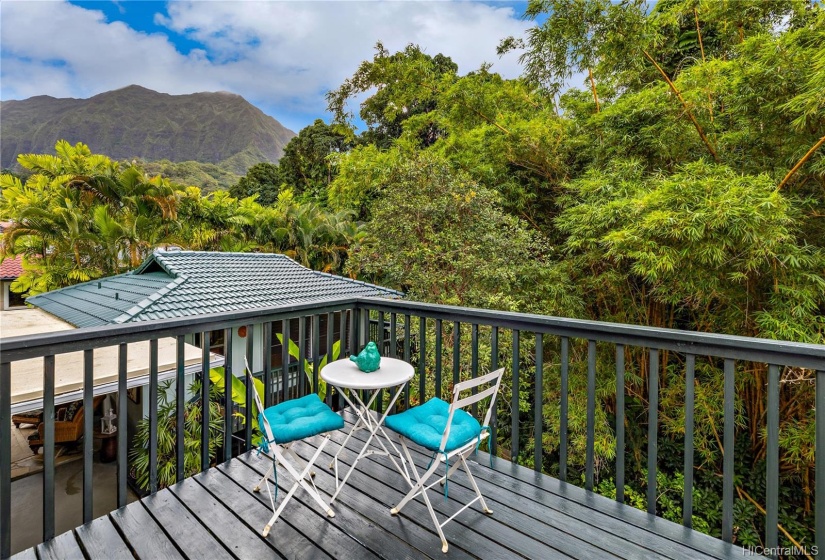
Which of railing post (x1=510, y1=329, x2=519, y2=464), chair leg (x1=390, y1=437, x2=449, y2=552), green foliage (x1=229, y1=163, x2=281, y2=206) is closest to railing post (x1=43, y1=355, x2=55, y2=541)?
chair leg (x1=390, y1=437, x2=449, y2=552)

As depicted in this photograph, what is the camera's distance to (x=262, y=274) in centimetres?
846

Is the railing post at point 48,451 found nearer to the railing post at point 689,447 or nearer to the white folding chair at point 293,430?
the white folding chair at point 293,430

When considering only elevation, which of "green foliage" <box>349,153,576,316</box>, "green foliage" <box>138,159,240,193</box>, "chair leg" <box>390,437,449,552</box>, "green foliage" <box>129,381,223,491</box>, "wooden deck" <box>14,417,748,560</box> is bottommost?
"green foliage" <box>129,381,223,491</box>

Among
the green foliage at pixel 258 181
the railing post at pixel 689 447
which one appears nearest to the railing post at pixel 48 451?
the railing post at pixel 689 447

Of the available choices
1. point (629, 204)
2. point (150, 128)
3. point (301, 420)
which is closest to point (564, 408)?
point (301, 420)

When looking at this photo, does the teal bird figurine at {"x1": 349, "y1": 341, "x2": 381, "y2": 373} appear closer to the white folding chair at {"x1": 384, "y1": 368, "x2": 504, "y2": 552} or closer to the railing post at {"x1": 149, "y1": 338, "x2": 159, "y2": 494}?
the white folding chair at {"x1": 384, "y1": 368, "x2": 504, "y2": 552}

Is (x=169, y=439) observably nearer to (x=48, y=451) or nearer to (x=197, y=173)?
(x=48, y=451)

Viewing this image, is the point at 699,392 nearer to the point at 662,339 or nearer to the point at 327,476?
the point at 662,339

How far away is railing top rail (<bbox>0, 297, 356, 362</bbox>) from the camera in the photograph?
4.93 ft

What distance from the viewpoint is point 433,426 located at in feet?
6.39

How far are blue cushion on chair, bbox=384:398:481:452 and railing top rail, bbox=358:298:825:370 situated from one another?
60 centimetres

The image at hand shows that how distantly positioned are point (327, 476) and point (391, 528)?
0.59 m

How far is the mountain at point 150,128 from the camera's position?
9711mm

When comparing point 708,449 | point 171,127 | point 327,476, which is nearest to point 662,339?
point 327,476
